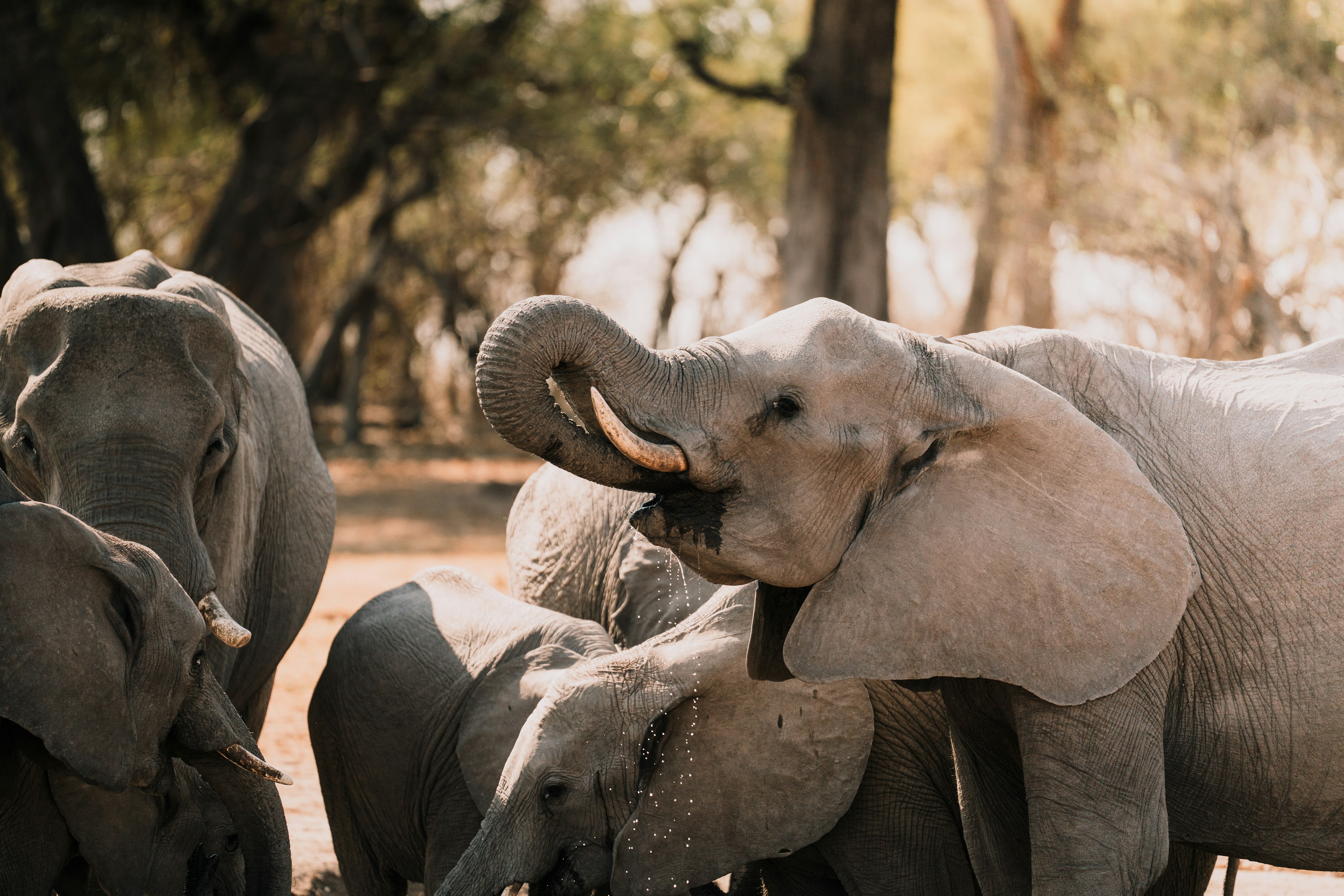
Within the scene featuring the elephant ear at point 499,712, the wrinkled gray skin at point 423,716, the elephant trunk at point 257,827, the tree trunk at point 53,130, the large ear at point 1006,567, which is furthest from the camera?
the tree trunk at point 53,130

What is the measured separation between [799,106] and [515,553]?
26.0 ft

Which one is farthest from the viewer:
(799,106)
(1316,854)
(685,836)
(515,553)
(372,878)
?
(799,106)

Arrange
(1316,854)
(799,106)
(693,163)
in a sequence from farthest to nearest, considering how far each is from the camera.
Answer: (693,163), (799,106), (1316,854)

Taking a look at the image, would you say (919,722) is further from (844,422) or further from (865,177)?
(865,177)

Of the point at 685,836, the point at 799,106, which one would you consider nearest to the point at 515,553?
the point at 685,836

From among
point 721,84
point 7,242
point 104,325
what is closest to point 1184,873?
point 104,325

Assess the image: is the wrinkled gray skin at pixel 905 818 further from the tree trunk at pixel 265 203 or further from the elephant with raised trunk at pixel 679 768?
the tree trunk at pixel 265 203

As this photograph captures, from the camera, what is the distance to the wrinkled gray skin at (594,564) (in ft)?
17.4

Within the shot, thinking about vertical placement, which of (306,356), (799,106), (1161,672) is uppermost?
(799,106)

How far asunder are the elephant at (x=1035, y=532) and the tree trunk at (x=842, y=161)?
947 centimetres

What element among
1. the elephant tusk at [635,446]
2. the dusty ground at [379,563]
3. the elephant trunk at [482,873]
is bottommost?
the dusty ground at [379,563]

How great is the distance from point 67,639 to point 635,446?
1311mm

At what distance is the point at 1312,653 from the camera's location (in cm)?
349

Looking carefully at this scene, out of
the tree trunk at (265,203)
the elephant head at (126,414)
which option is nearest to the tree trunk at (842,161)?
the tree trunk at (265,203)
